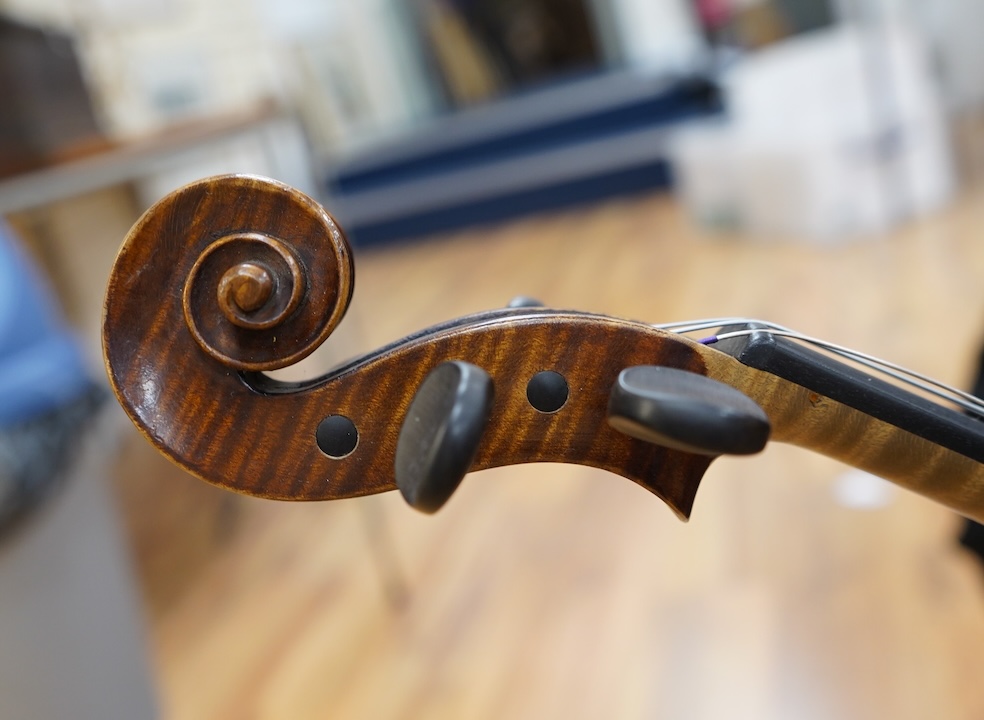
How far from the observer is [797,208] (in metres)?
2.62

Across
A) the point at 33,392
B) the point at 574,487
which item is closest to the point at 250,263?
the point at 33,392

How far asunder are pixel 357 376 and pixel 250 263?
0.24ft

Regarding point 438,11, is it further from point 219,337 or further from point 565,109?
point 219,337

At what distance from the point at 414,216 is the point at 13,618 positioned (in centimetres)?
321

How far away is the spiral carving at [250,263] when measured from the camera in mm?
363

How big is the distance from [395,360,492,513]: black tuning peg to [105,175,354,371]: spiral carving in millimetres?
67

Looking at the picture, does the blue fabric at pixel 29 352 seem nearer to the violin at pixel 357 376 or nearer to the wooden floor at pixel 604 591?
the wooden floor at pixel 604 591

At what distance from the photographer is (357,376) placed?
1.37 feet

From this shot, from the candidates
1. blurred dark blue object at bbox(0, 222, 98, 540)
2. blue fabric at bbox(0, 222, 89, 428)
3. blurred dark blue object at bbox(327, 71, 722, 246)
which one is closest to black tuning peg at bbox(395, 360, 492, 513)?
blurred dark blue object at bbox(0, 222, 98, 540)

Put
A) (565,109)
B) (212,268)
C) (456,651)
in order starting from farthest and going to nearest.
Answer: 1. (565,109)
2. (456,651)
3. (212,268)

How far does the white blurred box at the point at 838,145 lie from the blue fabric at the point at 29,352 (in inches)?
74.6

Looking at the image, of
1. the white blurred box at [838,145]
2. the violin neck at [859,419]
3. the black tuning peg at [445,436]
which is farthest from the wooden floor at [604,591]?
the black tuning peg at [445,436]

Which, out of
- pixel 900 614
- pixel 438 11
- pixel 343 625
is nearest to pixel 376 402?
pixel 900 614

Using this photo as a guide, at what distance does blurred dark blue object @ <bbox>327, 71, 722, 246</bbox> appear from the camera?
3.66 m
